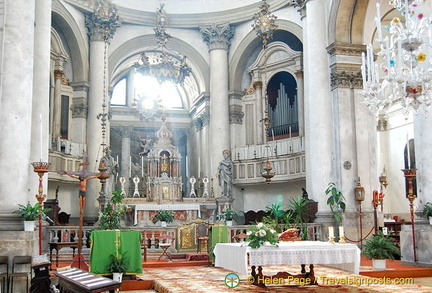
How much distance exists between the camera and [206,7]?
977 inches

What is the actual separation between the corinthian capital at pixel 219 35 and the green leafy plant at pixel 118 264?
51.0 feet

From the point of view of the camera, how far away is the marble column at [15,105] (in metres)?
11.2

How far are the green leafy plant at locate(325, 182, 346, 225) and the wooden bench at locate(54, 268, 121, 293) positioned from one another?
10.6m

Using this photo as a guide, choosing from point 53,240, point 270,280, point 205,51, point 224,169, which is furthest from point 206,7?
point 270,280

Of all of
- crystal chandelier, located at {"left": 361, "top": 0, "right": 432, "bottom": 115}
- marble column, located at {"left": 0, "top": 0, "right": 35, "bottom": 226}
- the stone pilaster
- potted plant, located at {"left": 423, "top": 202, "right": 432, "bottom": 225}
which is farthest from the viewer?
the stone pilaster

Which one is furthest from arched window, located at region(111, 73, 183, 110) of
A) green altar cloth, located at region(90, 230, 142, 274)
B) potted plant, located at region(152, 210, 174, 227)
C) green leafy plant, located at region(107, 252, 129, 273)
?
green leafy plant, located at region(107, 252, 129, 273)

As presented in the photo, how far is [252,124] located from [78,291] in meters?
18.8

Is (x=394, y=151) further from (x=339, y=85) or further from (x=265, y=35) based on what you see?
(x=265, y=35)

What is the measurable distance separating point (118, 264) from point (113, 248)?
339mm

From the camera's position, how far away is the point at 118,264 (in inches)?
403

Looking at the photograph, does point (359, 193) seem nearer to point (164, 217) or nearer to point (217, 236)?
point (217, 236)

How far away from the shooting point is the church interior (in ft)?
32.5

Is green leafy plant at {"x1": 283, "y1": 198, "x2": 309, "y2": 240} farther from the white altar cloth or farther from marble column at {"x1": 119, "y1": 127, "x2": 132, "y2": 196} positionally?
marble column at {"x1": 119, "y1": 127, "x2": 132, "y2": 196}

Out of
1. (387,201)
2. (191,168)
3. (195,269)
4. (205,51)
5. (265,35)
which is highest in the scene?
(205,51)
